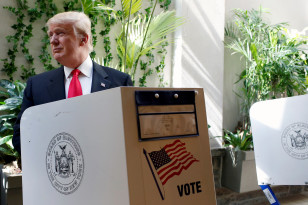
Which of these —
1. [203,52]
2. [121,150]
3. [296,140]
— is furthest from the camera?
[203,52]

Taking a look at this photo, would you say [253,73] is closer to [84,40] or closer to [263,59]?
[263,59]

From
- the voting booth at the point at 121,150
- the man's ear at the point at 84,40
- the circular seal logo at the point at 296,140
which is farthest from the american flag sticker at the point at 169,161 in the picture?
the circular seal logo at the point at 296,140

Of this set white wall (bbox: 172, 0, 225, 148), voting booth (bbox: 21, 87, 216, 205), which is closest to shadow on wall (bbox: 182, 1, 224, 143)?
white wall (bbox: 172, 0, 225, 148)

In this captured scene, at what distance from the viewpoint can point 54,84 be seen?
169cm

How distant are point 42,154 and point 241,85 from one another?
4.38 m

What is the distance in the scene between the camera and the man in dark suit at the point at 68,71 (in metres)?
1.64

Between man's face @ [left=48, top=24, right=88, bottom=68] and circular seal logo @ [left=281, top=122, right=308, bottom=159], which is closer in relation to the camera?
man's face @ [left=48, top=24, right=88, bottom=68]

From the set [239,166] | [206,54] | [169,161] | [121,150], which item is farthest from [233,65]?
[121,150]

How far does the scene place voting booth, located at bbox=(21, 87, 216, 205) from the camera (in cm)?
79

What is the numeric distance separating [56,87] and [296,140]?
144 centimetres

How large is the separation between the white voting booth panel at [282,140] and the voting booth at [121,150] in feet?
3.88

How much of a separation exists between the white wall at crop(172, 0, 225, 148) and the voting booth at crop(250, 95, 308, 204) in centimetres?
193

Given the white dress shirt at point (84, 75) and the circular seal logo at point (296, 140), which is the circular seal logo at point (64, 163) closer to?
the white dress shirt at point (84, 75)

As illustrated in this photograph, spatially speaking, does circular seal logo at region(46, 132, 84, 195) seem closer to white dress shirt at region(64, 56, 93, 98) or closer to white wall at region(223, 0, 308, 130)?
white dress shirt at region(64, 56, 93, 98)
